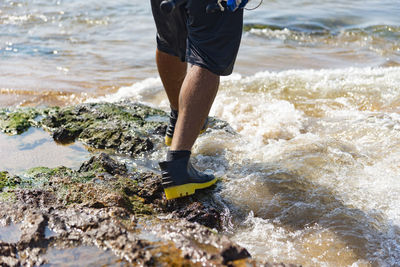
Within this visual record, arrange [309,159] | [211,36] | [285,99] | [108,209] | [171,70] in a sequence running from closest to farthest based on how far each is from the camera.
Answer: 1. [108,209]
2. [211,36]
3. [171,70]
4. [309,159]
5. [285,99]

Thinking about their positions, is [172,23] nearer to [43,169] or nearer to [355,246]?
[43,169]

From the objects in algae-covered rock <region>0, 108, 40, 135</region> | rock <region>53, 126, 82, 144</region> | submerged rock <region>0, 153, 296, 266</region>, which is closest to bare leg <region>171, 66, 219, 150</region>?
submerged rock <region>0, 153, 296, 266</region>

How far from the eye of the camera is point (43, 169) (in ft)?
9.13

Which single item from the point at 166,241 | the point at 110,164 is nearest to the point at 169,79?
the point at 110,164

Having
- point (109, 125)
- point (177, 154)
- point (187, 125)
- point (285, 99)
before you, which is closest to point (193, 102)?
point (187, 125)

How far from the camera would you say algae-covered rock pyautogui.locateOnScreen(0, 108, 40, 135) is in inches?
139

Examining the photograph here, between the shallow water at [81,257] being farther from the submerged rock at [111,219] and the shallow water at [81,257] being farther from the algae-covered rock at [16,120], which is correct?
the algae-covered rock at [16,120]

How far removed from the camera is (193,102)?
7.73 feet

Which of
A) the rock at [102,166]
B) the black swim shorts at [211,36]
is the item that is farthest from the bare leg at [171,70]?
the rock at [102,166]

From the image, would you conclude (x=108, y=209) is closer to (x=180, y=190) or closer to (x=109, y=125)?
(x=180, y=190)

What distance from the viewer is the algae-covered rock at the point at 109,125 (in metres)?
3.30

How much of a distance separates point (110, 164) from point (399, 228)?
5.79 ft

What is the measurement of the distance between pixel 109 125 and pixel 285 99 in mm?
2465

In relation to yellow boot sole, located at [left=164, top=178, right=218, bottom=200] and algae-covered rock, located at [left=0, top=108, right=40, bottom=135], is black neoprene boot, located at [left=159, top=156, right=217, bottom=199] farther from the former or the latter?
algae-covered rock, located at [left=0, top=108, right=40, bottom=135]
